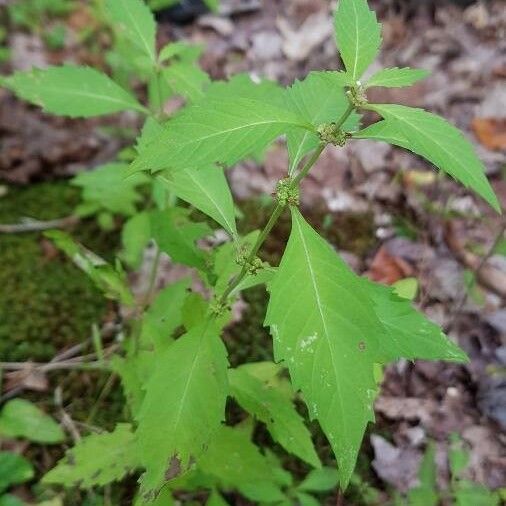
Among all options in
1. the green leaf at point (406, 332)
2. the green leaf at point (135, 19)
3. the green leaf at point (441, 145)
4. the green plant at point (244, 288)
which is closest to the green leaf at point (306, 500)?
the green plant at point (244, 288)

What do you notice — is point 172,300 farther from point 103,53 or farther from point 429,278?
point 103,53

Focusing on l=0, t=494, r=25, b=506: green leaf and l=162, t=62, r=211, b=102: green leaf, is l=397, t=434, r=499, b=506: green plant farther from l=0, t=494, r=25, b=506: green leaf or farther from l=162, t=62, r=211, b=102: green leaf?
l=162, t=62, r=211, b=102: green leaf

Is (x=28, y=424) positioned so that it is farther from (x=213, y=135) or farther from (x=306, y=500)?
(x=213, y=135)

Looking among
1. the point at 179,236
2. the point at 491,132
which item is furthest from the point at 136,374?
the point at 491,132

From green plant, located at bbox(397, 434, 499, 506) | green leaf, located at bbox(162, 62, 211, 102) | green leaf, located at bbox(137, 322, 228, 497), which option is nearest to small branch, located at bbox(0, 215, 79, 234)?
green leaf, located at bbox(162, 62, 211, 102)

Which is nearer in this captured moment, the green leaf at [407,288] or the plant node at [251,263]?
the plant node at [251,263]

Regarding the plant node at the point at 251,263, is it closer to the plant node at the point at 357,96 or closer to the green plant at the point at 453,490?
the plant node at the point at 357,96
